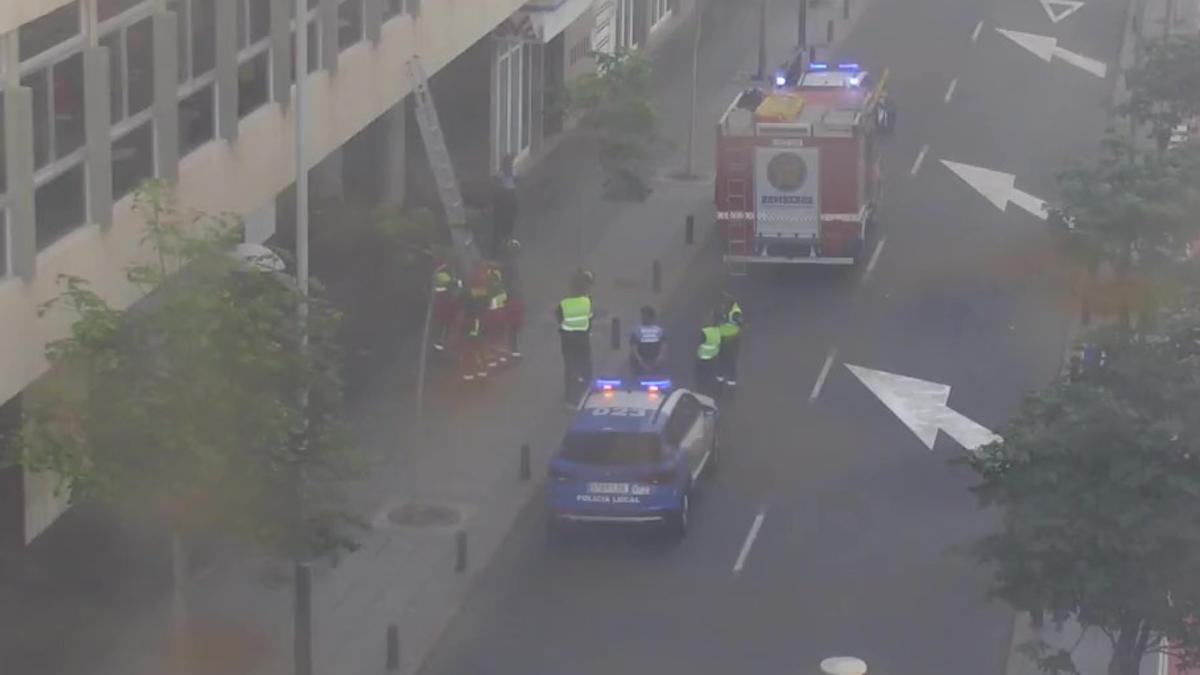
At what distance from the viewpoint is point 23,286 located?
19.1 metres

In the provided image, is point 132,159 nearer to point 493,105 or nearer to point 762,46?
point 493,105

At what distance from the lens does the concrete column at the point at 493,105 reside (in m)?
38.9

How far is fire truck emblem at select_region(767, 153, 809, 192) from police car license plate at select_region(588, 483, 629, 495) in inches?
431

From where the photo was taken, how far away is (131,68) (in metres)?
21.7

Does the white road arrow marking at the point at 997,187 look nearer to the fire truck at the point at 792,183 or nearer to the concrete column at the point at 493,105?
the fire truck at the point at 792,183

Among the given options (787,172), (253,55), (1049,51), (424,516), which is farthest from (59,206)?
(1049,51)

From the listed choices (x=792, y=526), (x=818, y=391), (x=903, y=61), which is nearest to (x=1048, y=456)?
(x=792, y=526)

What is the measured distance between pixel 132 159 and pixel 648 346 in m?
8.46

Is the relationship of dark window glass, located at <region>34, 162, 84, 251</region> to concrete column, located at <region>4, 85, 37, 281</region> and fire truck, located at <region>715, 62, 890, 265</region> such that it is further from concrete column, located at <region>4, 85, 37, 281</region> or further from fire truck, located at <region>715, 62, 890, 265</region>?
fire truck, located at <region>715, 62, 890, 265</region>

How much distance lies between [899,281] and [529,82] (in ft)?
32.3

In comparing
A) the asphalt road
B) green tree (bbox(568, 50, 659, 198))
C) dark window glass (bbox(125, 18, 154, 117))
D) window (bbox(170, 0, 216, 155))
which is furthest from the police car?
green tree (bbox(568, 50, 659, 198))

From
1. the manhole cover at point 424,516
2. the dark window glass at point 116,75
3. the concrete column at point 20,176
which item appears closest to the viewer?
the concrete column at point 20,176

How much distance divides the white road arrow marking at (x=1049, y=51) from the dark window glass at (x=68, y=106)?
106 feet

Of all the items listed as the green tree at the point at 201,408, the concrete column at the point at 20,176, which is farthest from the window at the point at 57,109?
the green tree at the point at 201,408
